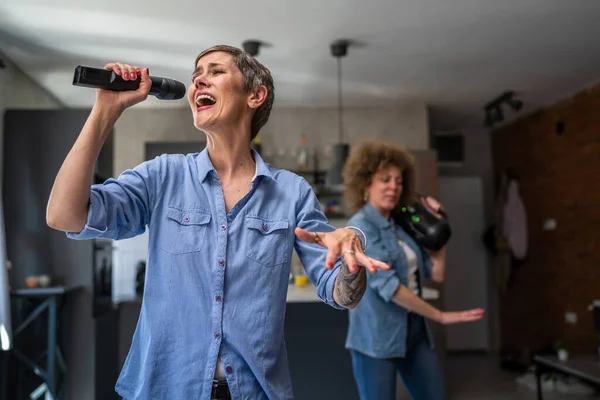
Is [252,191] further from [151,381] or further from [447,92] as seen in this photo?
[447,92]

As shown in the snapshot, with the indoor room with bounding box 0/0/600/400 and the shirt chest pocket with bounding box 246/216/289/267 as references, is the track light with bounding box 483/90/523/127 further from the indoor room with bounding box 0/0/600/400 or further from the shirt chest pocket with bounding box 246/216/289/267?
the shirt chest pocket with bounding box 246/216/289/267

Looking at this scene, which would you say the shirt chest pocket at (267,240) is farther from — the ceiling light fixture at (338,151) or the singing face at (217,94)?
the ceiling light fixture at (338,151)

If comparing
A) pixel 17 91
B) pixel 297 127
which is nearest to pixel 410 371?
pixel 17 91

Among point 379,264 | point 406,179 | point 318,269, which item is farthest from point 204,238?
point 406,179

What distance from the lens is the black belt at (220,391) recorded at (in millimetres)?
1028

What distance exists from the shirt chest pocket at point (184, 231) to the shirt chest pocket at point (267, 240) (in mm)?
98

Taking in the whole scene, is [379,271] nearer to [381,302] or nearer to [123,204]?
[381,302]

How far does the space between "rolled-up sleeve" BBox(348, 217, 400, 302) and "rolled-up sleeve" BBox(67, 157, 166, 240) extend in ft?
3.80

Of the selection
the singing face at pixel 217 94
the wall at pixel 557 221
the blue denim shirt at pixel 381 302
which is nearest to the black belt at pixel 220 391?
the singing face at pixel 217 94

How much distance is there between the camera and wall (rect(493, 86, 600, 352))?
5.00 metres

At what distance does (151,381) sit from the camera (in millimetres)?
1034

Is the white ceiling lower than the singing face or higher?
higher

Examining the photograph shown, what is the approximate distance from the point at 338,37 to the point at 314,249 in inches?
115

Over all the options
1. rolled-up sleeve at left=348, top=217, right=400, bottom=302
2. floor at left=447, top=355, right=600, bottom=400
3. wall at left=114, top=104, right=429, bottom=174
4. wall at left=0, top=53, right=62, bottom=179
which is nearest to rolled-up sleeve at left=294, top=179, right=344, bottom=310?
rolled-up sleeve at left=348, top=217, right=400, bottom=302
